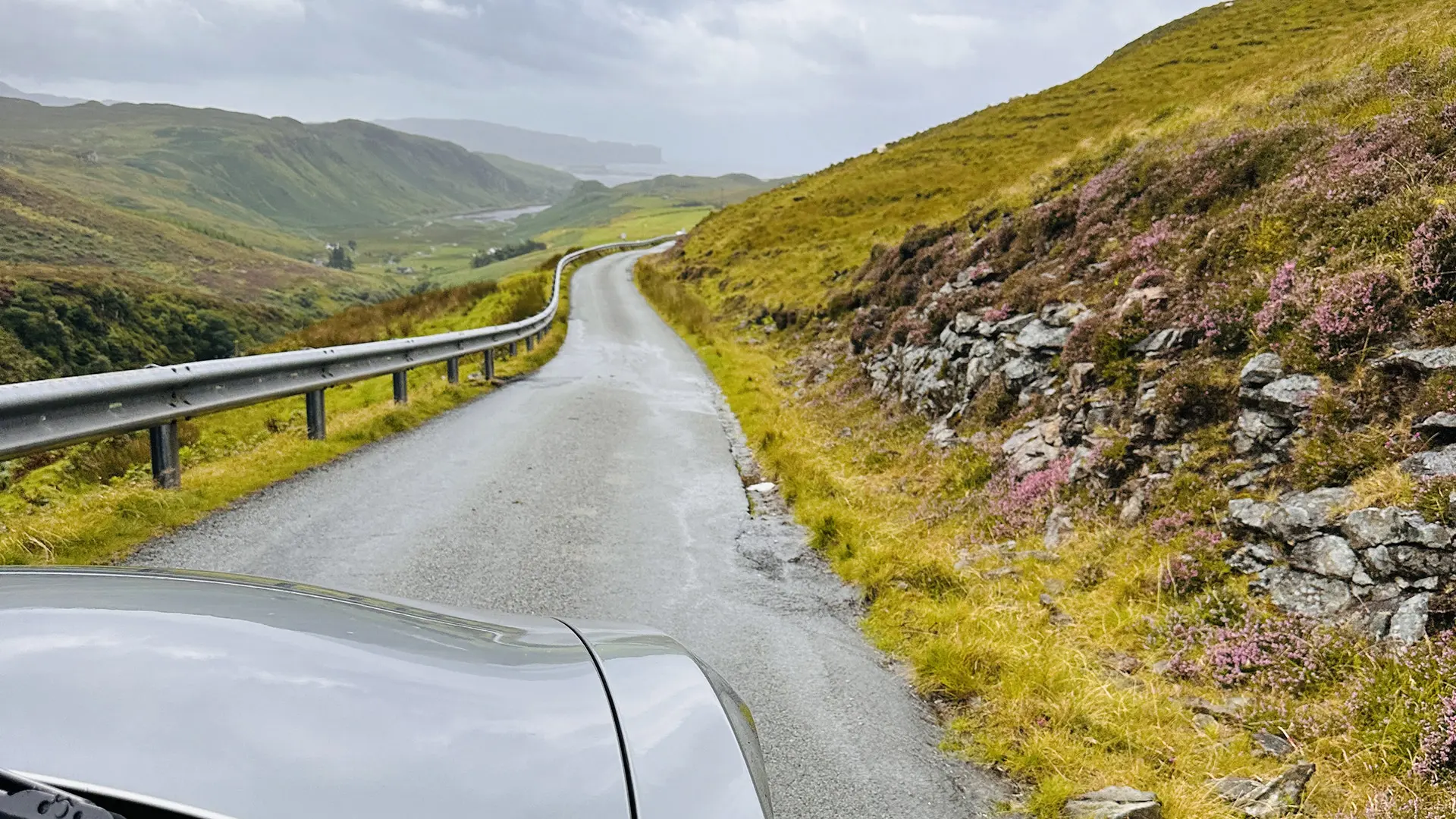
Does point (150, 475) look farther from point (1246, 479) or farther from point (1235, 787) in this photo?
point (1246, 479)

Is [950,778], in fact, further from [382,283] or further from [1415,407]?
[382,283]

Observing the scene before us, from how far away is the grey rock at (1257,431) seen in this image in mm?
5156

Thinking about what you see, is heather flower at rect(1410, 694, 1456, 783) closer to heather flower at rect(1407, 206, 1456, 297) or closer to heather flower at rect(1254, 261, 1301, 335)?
heather flower at rect(1407, 206, 1456, 297)

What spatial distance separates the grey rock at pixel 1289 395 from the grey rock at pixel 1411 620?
1.79 meters

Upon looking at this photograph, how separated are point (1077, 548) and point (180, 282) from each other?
421 feet

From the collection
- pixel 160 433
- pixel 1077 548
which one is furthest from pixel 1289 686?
pixel 160 433

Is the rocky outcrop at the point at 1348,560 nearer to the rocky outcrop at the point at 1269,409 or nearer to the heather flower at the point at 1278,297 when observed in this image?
the rocky outcrop at the point at 1269,409

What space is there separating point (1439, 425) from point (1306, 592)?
1319 millimetres

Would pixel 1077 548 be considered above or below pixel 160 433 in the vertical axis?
below

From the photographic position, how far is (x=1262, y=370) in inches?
219

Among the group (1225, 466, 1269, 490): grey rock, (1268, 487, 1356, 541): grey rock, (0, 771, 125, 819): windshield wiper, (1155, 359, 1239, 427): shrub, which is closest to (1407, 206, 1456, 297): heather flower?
(1155, 359, 1239, 427): shrub

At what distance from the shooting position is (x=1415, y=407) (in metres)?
4.55

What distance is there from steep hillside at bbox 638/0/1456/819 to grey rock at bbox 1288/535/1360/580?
0.02 metres

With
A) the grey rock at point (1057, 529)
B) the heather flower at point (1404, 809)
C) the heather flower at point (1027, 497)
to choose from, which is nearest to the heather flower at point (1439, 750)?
the heather flower at point (1404, 809)
